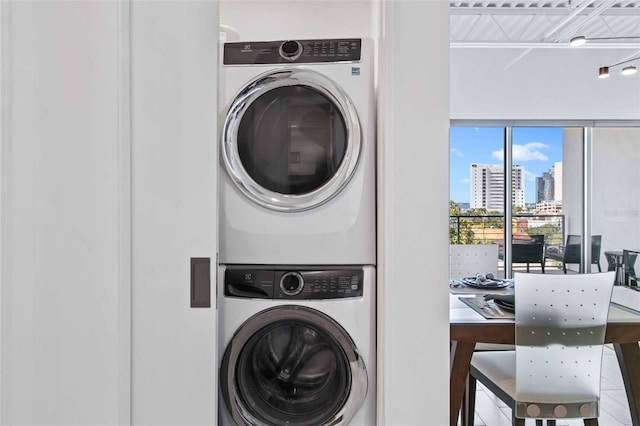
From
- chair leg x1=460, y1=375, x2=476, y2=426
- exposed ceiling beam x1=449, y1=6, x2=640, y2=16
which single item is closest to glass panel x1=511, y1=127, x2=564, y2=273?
exposed ceiling beam x1=449, y1=6, x2=640, y2=16

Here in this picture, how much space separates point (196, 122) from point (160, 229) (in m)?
0.36

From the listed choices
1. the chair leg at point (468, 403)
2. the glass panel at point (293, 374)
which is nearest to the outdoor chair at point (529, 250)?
the chair leg at point (468, 403)

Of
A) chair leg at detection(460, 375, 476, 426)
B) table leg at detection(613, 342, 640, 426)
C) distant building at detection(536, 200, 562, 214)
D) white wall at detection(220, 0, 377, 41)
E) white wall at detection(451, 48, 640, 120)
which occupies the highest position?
white wall at detection(451, 48, 640, 120)

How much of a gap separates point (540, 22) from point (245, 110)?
13.5ft

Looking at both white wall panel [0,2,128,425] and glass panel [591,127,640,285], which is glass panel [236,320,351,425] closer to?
white wall panel [0,2,128,425]

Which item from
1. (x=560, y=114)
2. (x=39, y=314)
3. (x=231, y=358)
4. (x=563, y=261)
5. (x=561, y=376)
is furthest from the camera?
(x=563, y=261)

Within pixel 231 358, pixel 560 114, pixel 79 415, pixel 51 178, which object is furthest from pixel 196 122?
pixel 560 114

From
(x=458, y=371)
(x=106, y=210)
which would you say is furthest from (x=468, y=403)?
(x=106, y=210)

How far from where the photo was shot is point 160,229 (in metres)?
1.40

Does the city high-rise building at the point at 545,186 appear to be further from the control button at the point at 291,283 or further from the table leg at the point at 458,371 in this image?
the control button at the point at 291,283

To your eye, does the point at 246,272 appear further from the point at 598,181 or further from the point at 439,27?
the point at 598,181

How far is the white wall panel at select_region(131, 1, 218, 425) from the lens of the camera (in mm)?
1399

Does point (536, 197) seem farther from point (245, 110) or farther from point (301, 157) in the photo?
point (245, 110)

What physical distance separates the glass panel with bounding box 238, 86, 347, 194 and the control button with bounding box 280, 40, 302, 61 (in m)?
0.11
